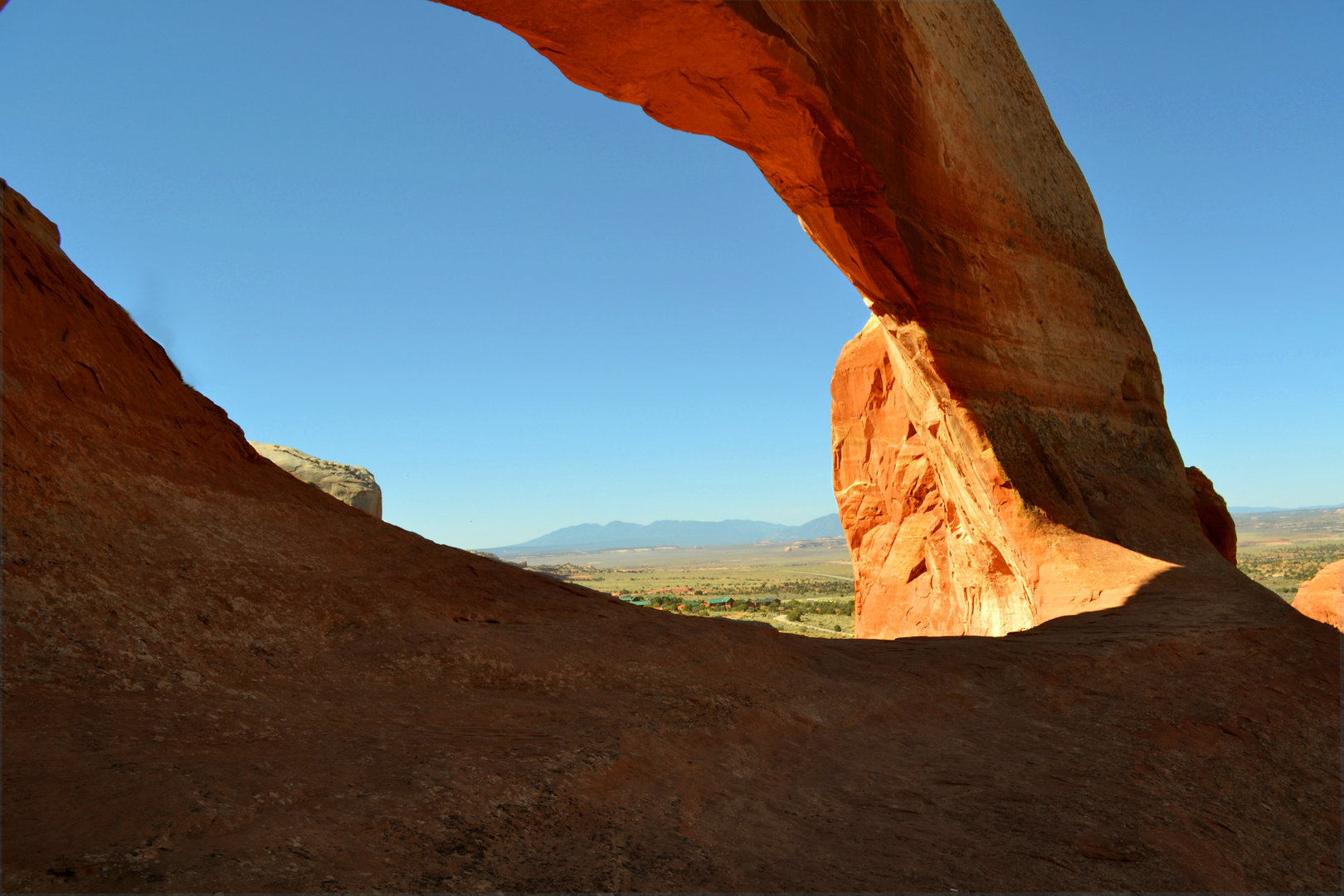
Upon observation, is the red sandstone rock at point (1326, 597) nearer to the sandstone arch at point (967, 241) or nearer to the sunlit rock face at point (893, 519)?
the sandstone arch at point (967, 241)

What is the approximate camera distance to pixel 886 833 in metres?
4.29

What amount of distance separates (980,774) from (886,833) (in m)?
1.42

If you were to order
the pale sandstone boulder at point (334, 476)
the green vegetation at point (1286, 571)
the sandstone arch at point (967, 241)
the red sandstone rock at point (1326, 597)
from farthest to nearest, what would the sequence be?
1. the green vegetation at point (1286, 571)
2. the pale sandstone boulder at point (334, 476)
3. the red sandstone rock at point (1326, 597)
4. the sandstone arch at point (967, 241)

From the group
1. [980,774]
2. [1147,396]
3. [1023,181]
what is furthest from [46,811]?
[1147,396]

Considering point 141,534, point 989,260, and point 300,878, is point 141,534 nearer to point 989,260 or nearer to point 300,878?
point 300,878

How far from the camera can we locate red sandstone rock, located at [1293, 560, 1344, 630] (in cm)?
1483

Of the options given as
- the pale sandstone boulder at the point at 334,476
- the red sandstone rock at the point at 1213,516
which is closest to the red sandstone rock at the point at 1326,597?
the red sandstone rock at the point at 1213,516

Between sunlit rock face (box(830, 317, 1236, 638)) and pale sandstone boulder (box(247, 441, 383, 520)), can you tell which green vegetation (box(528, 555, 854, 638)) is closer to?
sunlit rock face (box(830, 317, 1236, 638))

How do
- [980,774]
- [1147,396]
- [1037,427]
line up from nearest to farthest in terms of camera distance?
[980,774] → [1037,427] → [1147,396]

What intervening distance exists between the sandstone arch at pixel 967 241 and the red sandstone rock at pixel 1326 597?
7.77ft

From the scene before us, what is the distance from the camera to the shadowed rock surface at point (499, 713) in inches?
124

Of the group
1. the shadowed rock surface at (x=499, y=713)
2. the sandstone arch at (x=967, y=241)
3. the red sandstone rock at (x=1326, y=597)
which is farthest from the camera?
the red sandstone rock at (x=1326, y=597)

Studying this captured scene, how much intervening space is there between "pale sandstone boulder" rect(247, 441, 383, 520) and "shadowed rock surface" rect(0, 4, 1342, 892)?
1017 centimetres

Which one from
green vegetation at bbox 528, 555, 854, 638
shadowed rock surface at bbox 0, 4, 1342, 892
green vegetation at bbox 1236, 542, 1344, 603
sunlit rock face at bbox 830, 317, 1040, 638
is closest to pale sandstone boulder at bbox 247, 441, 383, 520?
green vegetation at bbox 528, 555, 854, 638
